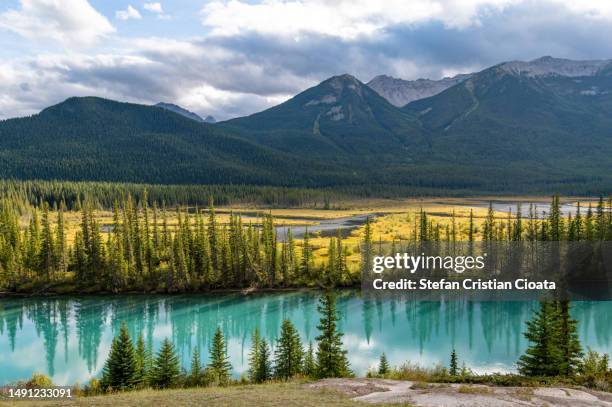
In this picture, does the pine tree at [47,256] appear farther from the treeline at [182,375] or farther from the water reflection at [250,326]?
the treeline at [182,375]

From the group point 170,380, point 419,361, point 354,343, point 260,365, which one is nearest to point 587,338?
point 419,361

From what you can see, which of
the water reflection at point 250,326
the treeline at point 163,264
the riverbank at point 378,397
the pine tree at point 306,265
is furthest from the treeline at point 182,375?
the pine tree at point 306,265

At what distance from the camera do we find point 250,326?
3140 inches

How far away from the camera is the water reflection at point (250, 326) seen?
65562 mm

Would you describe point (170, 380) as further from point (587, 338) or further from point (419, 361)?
point (587, 338)

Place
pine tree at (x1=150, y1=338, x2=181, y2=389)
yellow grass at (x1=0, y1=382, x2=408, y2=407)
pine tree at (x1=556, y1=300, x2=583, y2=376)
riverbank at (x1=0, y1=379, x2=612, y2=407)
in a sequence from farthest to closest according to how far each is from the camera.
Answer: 1. pine tree at (x1=150, y1=338, x2=181, y2=389)
2. pine tree at (x1=556, y1=300, x2=583, y2=376)
3. yellow grass at (x1=0, y1=382, x2=408, y2=407)
4. riverbank at (x1=0, y1=379, x2=612, y2=407)

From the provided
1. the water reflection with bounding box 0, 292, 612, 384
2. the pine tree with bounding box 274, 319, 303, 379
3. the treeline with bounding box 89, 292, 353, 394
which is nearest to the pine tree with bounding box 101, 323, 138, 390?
the treeline with bounding box 89, 292, 353, 394

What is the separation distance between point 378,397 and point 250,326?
171ft

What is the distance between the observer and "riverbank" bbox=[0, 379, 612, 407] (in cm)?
2842

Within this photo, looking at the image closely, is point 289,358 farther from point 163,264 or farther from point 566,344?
point 163,264

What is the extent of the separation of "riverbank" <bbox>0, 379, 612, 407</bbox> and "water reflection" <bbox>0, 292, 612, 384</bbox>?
26.0 metres

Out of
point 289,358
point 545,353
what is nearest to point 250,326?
point 289,358

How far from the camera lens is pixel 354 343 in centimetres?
7062

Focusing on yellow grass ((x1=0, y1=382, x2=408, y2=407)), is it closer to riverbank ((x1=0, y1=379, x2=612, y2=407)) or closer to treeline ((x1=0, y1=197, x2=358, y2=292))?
riverbank ((x1=0, y1=379, x2=612, y2=407))
